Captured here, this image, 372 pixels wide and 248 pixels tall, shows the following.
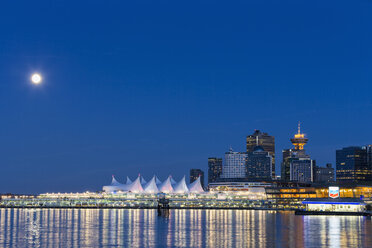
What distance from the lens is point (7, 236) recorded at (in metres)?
72.8

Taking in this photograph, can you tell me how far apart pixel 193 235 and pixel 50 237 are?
1650 centimetres

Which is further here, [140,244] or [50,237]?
[50,237]

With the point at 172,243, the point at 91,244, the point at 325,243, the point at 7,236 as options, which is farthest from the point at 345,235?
the point at 7,236

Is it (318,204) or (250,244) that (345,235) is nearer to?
(250,244)

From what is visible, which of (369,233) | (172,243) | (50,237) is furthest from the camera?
(369,233)

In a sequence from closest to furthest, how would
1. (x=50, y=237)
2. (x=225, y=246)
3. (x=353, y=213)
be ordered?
(x=225, y=246), (x=50, y=237), (x=353, y=213)

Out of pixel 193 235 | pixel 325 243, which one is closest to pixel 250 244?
pixel 325 243

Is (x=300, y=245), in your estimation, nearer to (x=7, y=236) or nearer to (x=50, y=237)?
(x=50, y=237)

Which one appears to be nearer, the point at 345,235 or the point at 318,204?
the point at 345,235

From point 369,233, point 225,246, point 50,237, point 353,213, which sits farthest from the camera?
point 353,213

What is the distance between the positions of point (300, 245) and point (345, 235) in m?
15.1

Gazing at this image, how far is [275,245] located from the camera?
2376 inches

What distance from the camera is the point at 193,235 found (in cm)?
7406

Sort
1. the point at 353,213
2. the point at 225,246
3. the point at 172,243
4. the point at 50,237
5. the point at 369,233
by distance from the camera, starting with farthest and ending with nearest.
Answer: the point at 353,213
the point at 369,233
the point at 50,237
the point at 172,243
the point at 225,246
